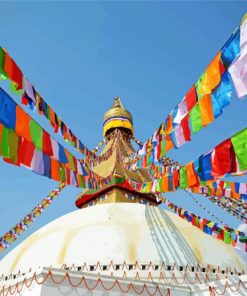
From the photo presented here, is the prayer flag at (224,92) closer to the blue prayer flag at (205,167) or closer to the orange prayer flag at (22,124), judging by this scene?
the blue prayer flag at (205,167)

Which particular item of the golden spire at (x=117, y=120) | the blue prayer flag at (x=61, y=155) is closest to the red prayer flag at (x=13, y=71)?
the blue prayer flag at (x=61, y=155)

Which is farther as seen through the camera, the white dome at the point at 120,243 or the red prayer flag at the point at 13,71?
the white dome at the point at 120,243

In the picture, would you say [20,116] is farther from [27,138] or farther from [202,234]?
[202,234]

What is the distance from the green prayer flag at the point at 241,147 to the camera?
152 inches

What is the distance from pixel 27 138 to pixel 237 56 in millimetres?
2716

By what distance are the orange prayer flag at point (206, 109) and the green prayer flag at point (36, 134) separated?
7.08 feet

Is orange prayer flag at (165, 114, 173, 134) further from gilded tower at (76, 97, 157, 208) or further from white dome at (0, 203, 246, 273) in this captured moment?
gilded tower at (76, 97, 157, 208)

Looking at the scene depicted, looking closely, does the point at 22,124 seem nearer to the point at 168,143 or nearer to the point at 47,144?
the point at 47,144

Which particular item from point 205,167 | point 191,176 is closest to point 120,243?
point 191,176

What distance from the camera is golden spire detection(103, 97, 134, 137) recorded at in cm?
1802

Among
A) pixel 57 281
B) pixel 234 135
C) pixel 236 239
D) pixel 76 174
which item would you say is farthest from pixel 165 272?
pixel 234 135

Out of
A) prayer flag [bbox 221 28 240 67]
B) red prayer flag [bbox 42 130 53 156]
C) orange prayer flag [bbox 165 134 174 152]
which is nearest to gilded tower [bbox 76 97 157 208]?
orange prayer flag [bbox 165 134 174 152]

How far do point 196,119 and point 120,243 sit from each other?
489cm

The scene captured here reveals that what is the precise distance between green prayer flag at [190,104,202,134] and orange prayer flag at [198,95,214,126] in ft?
0.24
